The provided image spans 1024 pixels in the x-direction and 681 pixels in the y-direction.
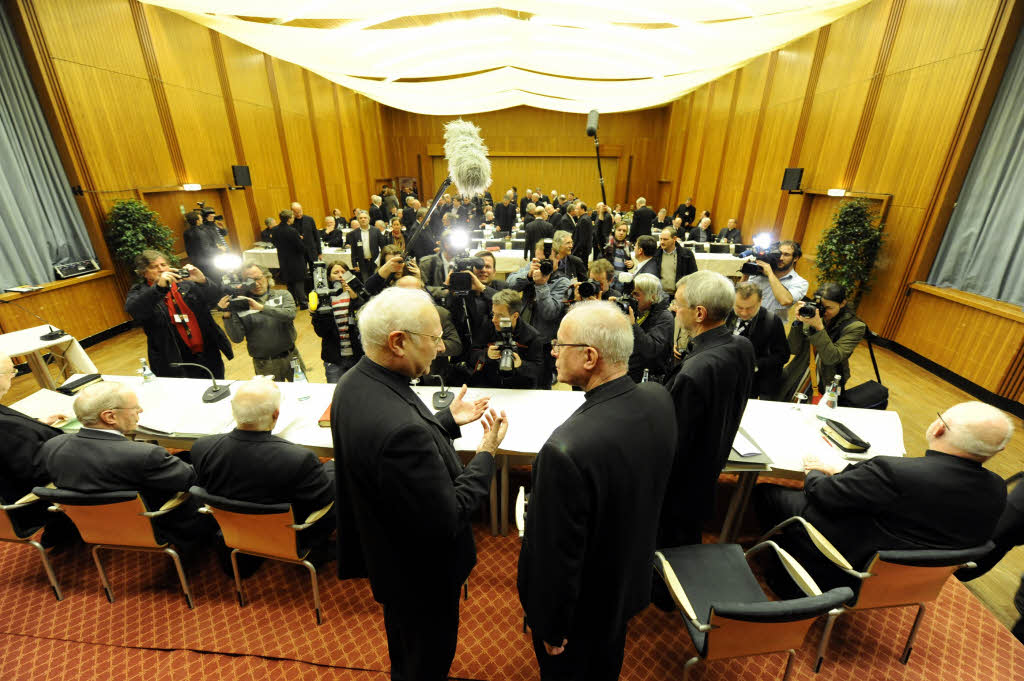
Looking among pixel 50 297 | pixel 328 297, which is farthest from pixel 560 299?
pixel 50 297

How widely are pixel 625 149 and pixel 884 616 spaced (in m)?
16.3

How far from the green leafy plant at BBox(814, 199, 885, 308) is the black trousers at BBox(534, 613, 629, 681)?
6.21 metres

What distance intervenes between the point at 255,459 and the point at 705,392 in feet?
6.45

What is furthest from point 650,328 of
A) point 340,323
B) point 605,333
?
point 340,323

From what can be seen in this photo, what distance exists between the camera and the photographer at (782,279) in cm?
370

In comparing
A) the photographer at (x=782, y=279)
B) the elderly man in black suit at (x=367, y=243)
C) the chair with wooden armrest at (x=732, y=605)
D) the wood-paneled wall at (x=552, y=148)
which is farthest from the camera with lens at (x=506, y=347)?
the wood-paneled wall at (x=552, y=148)

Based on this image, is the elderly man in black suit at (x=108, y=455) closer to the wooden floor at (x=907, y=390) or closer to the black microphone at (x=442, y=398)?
the black microphone at (x=442, y=398)

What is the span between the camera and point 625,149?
1593 cm

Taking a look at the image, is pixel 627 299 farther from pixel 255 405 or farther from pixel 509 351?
pixel 255 405

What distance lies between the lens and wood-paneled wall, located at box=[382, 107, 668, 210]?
51.9 feet

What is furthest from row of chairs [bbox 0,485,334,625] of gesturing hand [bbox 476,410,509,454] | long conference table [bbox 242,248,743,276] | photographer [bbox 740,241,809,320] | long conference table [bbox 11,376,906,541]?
long conference table [bbox 242,248,743,276]

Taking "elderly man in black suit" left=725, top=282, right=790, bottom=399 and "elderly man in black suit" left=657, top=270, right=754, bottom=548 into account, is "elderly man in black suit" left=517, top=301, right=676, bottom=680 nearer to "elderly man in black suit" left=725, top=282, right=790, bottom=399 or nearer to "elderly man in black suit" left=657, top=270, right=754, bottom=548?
"elderly man in black suit" left=657, top=270, right=754, bottom=548

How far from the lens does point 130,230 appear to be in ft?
18.7

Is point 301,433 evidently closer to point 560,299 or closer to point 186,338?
point 186,338
